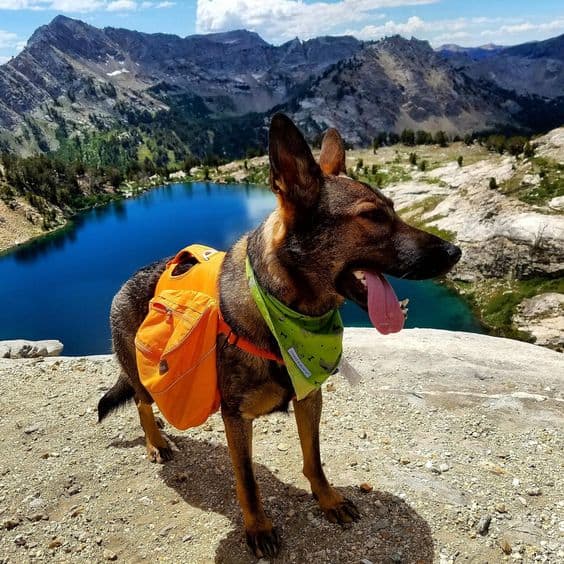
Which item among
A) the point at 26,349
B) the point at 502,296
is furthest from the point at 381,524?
the point at 502,296

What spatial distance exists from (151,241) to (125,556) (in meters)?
75.6

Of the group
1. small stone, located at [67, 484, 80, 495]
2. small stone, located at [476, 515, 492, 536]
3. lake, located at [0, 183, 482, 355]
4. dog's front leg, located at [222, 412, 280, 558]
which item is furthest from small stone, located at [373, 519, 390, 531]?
lake, located at [0, 183, 482, 355]

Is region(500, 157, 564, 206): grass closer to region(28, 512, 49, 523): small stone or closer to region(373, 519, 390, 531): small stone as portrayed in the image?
region(373, 519, 390, 531): small stone

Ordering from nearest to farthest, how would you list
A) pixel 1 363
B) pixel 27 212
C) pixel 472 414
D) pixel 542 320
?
pixel 472 414
pixel 1 363
pixel 542 320
pixel 27 212

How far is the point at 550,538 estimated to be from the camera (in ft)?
20.8

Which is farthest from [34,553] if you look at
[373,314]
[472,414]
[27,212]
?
[27,212]

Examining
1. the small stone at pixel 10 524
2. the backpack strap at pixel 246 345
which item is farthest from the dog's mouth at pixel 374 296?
the small stone at pixel 10 524

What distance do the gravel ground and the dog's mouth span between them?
3.40 m

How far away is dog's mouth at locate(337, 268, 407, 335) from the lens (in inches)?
177

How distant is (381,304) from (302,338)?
0.95m

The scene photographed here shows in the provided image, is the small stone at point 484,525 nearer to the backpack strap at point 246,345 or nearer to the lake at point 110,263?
the backpack strap at point 246,345

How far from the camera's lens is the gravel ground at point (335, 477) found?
21.0ft

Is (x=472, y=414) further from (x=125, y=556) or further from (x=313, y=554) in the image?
(x=125, y=556)

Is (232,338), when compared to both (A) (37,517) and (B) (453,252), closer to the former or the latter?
(B) (453,252)
